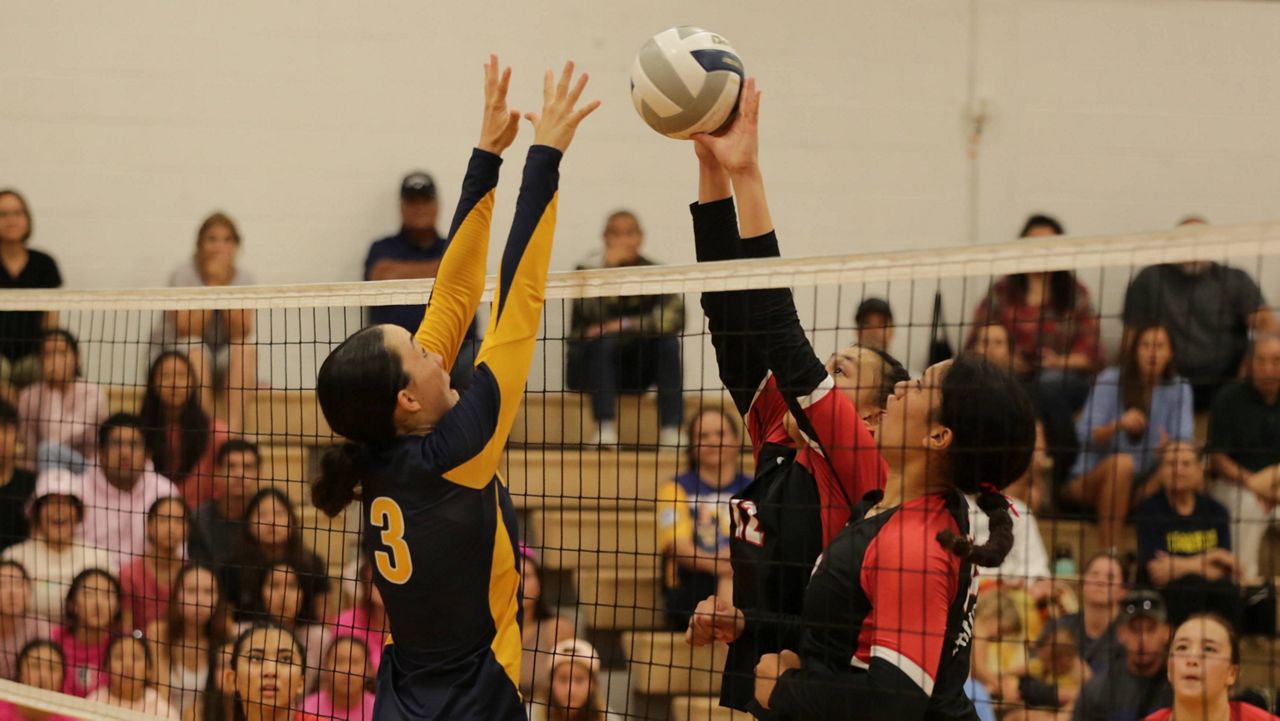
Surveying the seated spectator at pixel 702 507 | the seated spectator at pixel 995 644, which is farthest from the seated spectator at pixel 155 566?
the seated spectator at pixel 995 644

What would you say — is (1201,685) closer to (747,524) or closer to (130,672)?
(747,524)

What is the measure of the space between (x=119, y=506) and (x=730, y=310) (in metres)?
4.46

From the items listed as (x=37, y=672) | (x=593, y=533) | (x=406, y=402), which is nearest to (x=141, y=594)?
(x=37, y=672)

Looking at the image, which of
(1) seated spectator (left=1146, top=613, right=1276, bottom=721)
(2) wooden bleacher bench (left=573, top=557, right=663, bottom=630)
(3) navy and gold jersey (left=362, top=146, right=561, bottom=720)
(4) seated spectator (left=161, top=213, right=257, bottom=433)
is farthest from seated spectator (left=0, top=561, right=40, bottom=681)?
(1) seated spectator (left=1146, top=613, right=1276, bottom=721)

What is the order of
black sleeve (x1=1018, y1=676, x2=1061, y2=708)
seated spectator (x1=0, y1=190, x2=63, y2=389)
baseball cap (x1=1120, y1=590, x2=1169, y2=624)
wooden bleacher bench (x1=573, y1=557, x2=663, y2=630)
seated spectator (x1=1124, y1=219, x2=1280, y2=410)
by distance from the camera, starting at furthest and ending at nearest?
seated spectator (x1=1124, y1=219, x2=1280, y2=410)
seated spectator (x1=0, y1=190, x2=63, y2=389)
wooden bleacher bench (x1=573, y1=557, x2=663, y2=630)
baseball cap (x1=1120, y1=590, x2=1169, y2=624)
black sleeve (x1=1018, y1=676, x2=1061, y2=708)

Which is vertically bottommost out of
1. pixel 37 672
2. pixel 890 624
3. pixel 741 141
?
pixel 37 672

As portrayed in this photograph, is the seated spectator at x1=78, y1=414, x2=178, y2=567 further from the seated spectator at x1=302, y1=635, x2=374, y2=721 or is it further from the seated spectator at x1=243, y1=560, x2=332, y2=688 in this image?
the seated spectator at x1=302, y1=635, x2=374, y2=721

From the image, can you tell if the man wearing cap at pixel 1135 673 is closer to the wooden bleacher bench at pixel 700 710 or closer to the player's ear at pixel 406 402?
the wooden bleacher bench at pixel 700 710

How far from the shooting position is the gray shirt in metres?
8.26

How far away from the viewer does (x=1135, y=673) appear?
596cm

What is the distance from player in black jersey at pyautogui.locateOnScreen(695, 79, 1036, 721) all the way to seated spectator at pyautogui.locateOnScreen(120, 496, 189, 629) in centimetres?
412

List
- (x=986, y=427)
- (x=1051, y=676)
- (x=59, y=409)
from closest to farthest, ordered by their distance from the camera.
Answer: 1. (x=986, y=427)
2. (x=1051, y=676)
3. (x=59, y=409)

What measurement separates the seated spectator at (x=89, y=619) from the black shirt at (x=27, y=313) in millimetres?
1802

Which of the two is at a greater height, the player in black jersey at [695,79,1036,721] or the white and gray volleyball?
the white and gray volleyball
